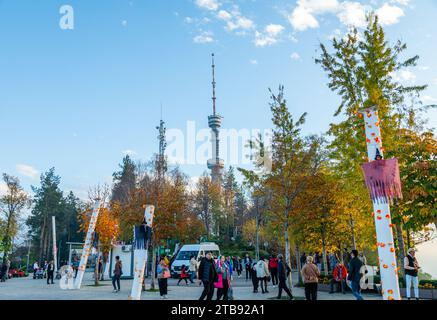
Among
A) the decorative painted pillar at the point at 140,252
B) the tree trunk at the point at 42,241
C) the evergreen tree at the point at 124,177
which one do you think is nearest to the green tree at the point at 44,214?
the tree trunk at the point at 42,241

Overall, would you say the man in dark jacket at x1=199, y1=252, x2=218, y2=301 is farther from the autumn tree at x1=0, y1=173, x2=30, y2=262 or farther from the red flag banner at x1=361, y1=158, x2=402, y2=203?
the autumn tree at x1=0, y1=173, x2=30, y2=262

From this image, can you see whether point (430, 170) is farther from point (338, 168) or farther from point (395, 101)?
point (338, 168)

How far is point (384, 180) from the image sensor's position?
7.72 m

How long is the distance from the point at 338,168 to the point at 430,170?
6.79 meters

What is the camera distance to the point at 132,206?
23453 millimetres

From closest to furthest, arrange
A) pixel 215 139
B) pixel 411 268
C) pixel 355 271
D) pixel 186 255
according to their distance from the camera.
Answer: pixel 355 271, pixel 411 268, pixel 186 255, pixel 215 139

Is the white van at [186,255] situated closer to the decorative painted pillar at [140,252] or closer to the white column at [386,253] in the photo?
the decorative painted pillar at [140,252]

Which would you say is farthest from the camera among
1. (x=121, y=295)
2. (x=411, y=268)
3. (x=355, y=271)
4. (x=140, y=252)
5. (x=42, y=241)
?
(x=42, y=241)

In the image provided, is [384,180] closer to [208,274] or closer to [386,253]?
[386,253]

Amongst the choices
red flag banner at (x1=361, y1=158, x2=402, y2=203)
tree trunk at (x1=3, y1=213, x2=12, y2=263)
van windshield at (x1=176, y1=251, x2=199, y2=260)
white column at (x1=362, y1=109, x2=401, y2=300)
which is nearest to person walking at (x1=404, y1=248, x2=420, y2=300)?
white column at (x1=362, y1=109, x2=401, y2=300)

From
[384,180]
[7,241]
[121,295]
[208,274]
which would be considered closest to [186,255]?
[121,295]

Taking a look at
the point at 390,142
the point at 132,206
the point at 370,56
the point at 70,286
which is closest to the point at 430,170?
the point at 390,142

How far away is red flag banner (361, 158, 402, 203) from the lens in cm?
771
